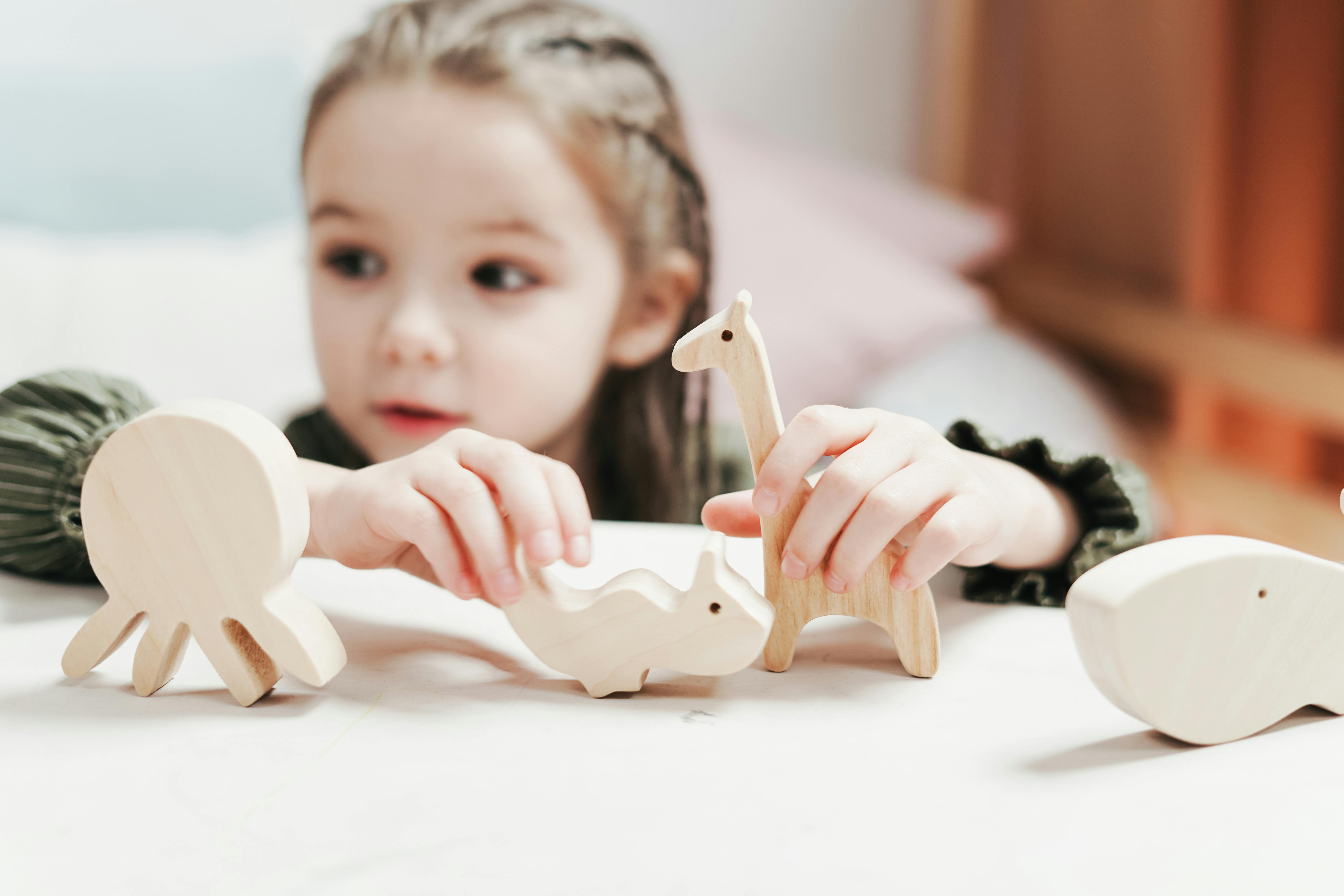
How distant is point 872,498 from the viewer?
1.03 ft

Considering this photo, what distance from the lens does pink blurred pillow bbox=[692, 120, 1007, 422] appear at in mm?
1036

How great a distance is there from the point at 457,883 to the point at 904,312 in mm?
909

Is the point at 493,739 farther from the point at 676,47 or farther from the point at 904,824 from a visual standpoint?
the point at 676,47

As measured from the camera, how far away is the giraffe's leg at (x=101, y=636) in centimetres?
32

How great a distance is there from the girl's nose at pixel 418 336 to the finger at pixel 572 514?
1.11ft

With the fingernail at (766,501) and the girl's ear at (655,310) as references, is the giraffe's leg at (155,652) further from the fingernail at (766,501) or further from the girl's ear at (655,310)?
the girl's ear at (655,310)

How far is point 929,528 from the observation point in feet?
1.05

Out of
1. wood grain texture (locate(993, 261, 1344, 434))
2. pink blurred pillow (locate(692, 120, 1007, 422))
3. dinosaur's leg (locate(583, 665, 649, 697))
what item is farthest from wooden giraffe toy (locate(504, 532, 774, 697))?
wood grain texture (locate(993, 261, 1344, 434))

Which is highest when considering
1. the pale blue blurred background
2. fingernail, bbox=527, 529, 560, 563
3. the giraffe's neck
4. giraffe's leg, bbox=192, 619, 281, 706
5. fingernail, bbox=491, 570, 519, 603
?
the pale blue blurred background

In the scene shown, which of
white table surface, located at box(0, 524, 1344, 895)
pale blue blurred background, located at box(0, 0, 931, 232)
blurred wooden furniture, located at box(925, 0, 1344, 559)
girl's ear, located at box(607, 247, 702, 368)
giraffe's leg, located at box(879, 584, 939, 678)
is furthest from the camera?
pale blue blurred background, located at box(0, 0, 931, 232)

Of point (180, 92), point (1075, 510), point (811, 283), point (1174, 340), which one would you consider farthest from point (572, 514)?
point (180, 92)

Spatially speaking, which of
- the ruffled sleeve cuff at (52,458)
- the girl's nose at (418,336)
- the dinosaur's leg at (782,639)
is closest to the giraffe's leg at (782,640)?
the dinosaur's leg at (782,639)

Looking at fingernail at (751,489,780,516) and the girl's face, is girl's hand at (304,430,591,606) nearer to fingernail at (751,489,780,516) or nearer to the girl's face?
fingernail at (751,489,780,516)

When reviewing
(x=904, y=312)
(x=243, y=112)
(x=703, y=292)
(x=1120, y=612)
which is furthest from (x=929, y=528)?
(x=243, y=112)
